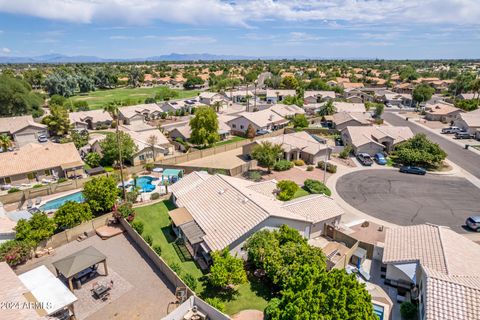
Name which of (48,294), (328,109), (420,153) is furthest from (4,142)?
(328,109)

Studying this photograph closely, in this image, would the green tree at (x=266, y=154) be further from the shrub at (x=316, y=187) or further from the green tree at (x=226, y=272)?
the green tree at (x=226, y=272)

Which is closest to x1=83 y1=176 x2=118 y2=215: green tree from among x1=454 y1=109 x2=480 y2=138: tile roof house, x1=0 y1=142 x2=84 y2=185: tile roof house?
x1=0 y1=142 x2=84 y2=185: tile roof house

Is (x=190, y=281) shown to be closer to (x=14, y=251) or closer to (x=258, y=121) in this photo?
(x=14, y=251)

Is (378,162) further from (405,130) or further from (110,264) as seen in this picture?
(110,264)

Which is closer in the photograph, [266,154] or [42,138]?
[266,154]

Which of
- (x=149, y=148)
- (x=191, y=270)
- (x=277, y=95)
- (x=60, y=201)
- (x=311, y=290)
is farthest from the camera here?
(x=277, y=95)

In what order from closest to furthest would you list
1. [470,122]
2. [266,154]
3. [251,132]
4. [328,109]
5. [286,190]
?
[286,190] < [266,154] < [251,132] < [470,122] < [328,109]
